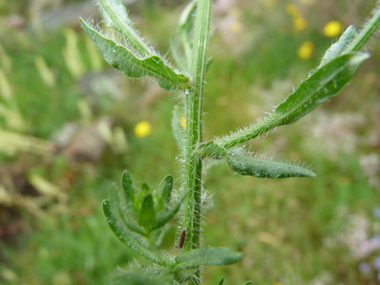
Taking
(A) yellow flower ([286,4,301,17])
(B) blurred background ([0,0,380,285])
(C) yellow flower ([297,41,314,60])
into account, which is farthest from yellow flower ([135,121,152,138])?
(A) yellow flower ([286,4,301,17])

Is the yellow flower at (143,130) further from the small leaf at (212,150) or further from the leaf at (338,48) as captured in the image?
the leaf at (338,48)

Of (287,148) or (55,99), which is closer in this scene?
(287,148)

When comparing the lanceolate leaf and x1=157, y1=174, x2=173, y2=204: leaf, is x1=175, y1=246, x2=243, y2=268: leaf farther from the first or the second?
the lanceolate leaf

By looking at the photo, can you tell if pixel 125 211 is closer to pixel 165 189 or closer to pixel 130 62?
pixel 165 189

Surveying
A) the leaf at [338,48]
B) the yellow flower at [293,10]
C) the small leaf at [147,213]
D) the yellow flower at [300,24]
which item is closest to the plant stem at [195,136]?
the small leaf at [147,213]

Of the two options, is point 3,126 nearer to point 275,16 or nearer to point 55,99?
point 55,99

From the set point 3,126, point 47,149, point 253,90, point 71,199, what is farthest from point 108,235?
point 3,126
